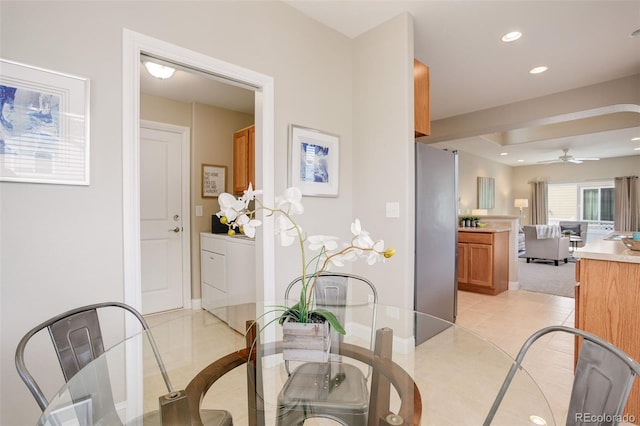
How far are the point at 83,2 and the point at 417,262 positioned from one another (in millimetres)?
2741

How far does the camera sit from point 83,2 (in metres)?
1.55

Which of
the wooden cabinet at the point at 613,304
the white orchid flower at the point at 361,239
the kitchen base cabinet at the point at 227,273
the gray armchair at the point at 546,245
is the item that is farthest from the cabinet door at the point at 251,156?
the gray armchair at the point at 546,245

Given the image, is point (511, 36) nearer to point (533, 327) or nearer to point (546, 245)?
point (533, 327)

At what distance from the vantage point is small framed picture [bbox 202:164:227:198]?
3871 mm

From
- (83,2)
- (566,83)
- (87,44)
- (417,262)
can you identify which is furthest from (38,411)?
(566,83)

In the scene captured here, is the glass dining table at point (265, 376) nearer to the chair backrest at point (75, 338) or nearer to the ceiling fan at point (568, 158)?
the chair backrest at point (75, 338)

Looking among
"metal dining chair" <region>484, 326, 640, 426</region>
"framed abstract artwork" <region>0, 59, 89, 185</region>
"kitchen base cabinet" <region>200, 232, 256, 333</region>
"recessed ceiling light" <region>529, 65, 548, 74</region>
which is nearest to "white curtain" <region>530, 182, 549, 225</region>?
"recessed ceiling light" <region>529, 65, 548, 74</region>

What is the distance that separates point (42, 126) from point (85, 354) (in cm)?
104

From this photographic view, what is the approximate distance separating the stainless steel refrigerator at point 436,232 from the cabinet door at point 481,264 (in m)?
1.31

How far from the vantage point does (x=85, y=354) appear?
47.7 inches

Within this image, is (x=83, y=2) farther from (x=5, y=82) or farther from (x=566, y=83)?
(x=566, y=83)

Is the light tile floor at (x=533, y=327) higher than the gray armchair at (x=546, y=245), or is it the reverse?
the gray armchair at (x=546, y=245)

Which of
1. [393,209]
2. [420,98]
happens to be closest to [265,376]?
[393,209]

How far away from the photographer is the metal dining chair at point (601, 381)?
2.50 feet
